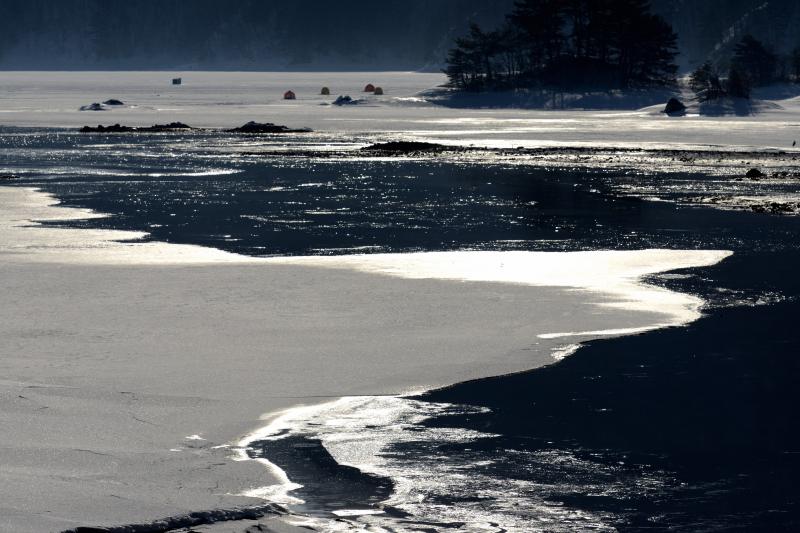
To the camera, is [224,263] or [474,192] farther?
[474,192]

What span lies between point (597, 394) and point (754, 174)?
29.3 m

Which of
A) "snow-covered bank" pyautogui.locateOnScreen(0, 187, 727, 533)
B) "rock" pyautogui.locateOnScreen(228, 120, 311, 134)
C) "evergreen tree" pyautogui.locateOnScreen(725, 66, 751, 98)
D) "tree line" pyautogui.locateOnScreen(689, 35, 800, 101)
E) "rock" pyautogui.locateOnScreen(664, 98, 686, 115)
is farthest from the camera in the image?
"tree line" pyautogui.locateOnScreen(689, 35, 800, 101)

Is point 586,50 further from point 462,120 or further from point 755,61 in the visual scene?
point 462,120

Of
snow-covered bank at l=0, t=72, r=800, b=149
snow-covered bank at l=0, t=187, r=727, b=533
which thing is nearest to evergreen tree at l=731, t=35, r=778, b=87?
snow-covered bank at l=0, t=72, r=800, b=149

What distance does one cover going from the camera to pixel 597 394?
13.9m

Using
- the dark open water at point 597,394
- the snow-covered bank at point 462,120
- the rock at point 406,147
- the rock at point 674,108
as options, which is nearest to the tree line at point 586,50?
the snow-covered bank at point 462,120

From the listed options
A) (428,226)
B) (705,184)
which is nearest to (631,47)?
(705,184)

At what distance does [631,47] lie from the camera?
11162 cm

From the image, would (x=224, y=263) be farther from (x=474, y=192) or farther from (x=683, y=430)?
(x=474, y=192)

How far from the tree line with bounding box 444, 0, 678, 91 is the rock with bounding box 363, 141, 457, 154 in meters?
56.5

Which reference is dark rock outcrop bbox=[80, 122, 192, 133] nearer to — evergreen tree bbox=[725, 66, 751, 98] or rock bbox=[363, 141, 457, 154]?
rock bbox=[363, 141, 457, 154]

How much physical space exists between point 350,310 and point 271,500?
8.18 meters

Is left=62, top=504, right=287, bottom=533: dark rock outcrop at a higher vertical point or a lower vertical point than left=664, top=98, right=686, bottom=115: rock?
lower

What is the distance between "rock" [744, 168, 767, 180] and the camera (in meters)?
40.9
